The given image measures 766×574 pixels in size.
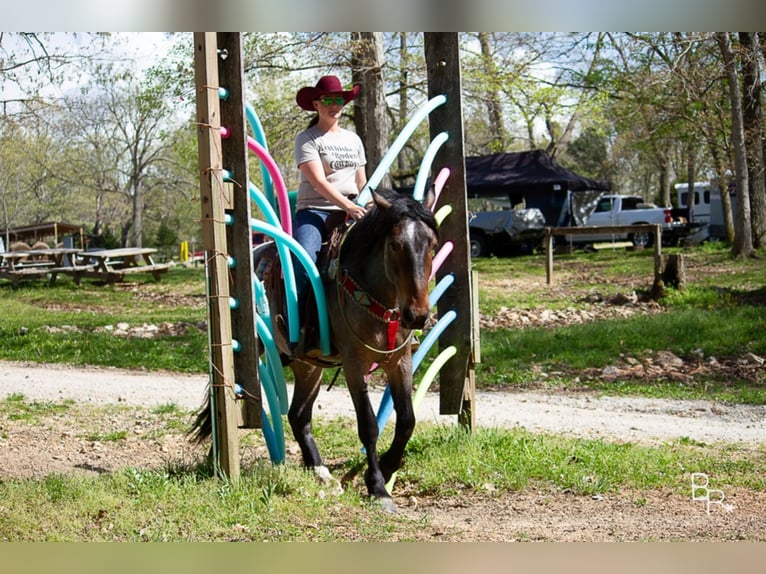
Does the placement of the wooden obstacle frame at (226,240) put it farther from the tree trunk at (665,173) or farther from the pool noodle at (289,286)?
the tree trunk at (665,173)

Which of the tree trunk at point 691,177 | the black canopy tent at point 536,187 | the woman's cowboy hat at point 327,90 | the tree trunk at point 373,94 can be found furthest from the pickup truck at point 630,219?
Result: the woman's cowboy hat at point 327,90

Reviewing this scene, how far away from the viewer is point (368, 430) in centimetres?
551

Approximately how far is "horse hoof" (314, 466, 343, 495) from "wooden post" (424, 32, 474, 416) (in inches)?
54.3

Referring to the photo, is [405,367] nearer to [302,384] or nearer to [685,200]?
[302,384]

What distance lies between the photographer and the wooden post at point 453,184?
6.68 metres

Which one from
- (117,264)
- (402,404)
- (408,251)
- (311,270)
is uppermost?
(408,251)

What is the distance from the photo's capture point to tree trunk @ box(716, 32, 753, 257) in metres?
18.2

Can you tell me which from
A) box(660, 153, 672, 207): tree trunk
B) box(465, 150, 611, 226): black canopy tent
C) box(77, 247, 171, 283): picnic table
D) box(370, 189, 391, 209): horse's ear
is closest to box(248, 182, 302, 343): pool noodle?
box(370, 189, 391, 209): horse's ear

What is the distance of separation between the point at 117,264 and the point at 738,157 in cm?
1559

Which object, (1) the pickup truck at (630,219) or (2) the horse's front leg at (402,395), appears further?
(1) the pickup truck at (630,219)

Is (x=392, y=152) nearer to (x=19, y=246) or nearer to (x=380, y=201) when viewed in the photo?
(x=380, y=201)

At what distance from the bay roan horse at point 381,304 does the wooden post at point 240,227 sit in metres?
0.45

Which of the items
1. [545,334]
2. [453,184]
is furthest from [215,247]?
[545,334]
